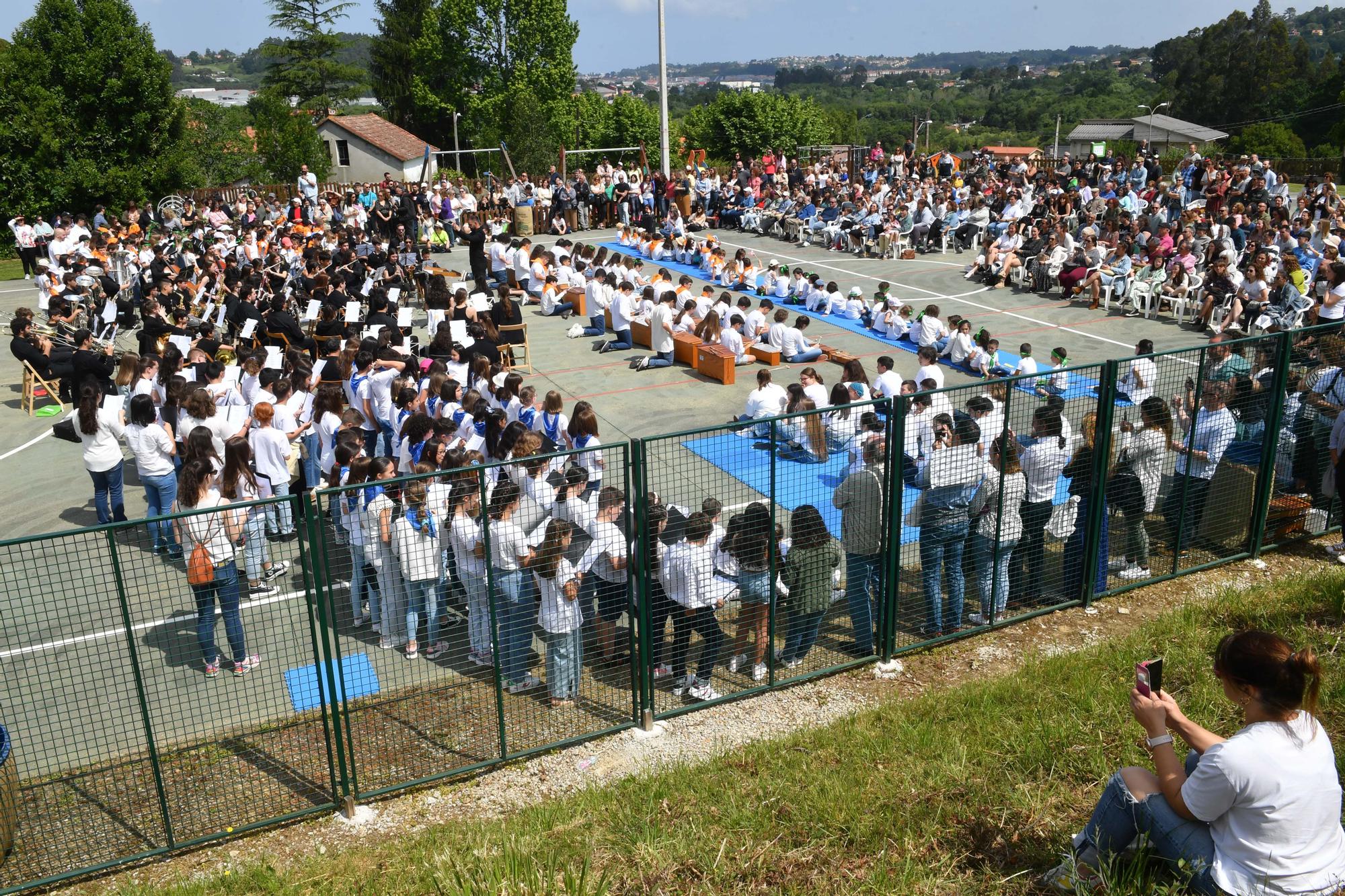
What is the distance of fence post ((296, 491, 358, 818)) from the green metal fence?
0.08 ft

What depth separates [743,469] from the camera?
27.9 feet

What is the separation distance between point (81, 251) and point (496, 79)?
5922cm

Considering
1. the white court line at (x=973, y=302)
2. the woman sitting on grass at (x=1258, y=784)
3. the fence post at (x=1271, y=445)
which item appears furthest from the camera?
the white court line at (x=973, y=302)

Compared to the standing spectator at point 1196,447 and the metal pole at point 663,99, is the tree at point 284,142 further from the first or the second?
the standing spectator at point 1196,447

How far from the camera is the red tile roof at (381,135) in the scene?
185 feet

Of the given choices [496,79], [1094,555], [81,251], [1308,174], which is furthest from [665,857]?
[496,79]

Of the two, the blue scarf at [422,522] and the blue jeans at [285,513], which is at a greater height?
the blue scarf at [422,522]

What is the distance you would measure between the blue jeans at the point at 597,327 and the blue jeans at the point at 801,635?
43.6 ft

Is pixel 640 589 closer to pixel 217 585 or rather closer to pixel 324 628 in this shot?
pixel 324 628

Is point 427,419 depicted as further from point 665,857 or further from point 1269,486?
point 1269,486

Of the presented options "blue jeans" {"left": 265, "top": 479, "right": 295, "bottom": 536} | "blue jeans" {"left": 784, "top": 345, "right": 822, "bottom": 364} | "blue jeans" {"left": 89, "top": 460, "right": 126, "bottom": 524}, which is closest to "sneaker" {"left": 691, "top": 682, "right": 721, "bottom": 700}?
"blue jeans" {"left": 265, "top": 479, "right": 295, "bottom": 536}

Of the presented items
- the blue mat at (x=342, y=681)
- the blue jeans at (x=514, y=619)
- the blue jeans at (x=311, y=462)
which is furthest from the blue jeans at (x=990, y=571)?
the blue jeans at (x=311, y=462)

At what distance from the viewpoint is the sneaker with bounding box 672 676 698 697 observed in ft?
24.5

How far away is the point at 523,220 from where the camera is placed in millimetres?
31828
